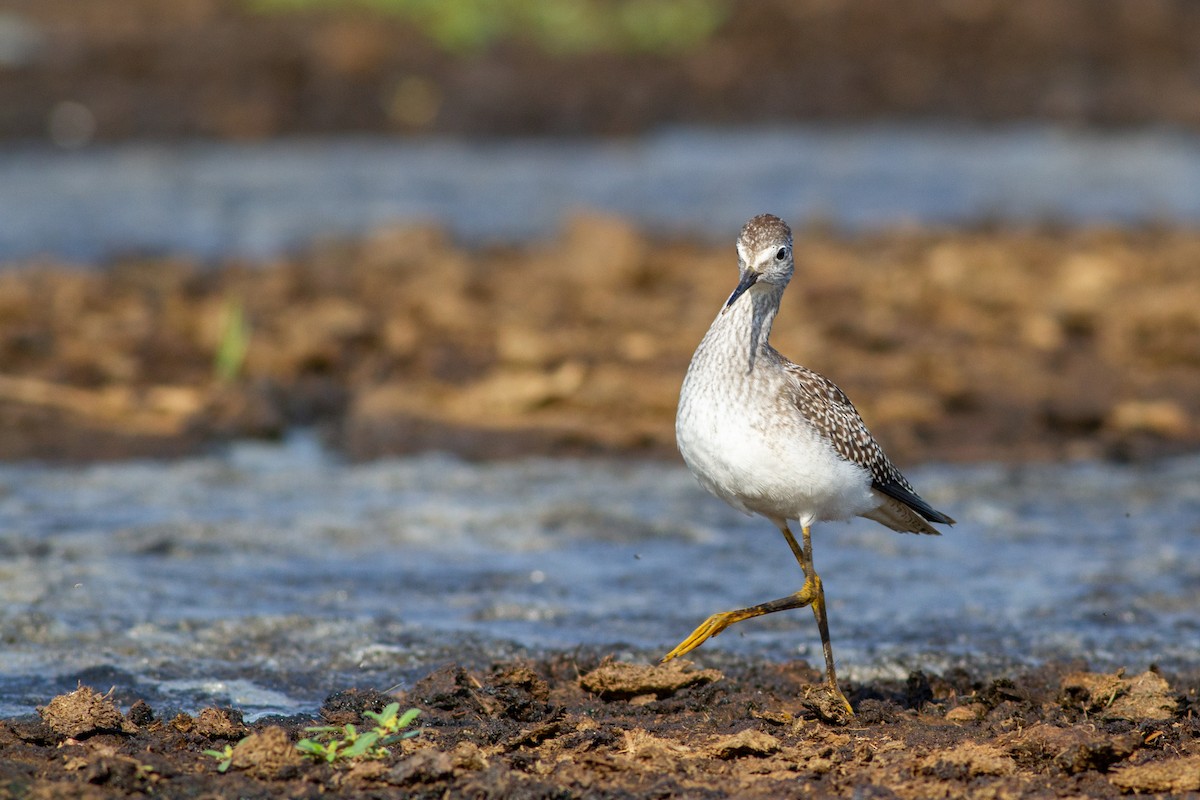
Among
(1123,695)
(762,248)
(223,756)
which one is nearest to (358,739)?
(223,756)

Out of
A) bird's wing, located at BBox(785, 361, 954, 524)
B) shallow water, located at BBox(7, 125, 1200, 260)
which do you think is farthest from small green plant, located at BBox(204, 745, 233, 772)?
shallow water, located at BBox(7, 125, 1200, 260)

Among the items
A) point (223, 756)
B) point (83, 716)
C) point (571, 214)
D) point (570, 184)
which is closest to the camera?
point (223, 756)

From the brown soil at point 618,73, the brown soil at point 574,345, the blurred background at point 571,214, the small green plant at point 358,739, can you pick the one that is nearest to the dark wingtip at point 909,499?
the small green plant at point 358,739

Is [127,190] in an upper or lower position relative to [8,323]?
upper

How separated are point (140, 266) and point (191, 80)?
10.4 meters

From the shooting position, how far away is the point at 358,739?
5031 millimetres

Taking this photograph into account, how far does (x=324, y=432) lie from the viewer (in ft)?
34.3

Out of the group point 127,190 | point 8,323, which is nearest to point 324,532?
point 8,323

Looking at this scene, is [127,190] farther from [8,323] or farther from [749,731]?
[749,731]

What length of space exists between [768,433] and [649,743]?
1.14 meters

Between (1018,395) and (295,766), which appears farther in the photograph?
(1018,395)

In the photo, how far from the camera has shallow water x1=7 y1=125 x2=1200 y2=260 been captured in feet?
57.9

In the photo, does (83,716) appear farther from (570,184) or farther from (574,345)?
(570,184)

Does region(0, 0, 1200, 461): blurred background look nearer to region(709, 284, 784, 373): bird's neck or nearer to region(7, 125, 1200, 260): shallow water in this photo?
region(7, 125, 1200, 260): shallow water
